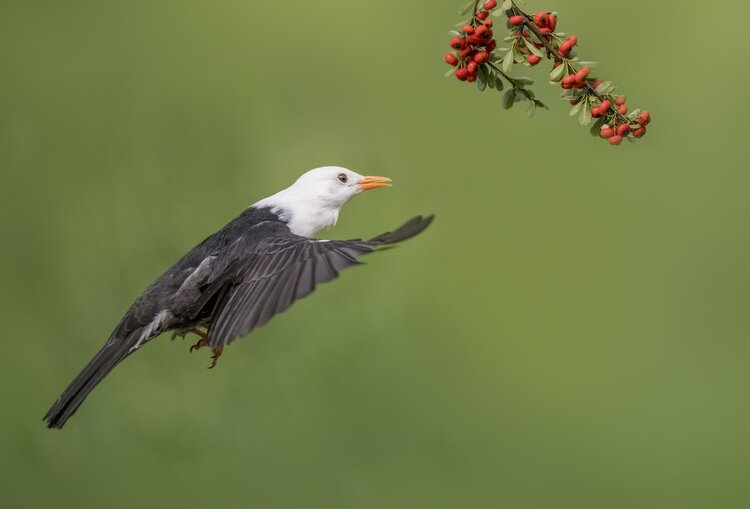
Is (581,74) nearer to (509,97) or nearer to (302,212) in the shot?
(509,97)

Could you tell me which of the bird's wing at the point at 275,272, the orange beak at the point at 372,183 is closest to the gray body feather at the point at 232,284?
the bird's wing at the point at 275,272

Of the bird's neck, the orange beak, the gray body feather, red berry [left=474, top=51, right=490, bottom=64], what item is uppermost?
red berry [left=474, top=51, right=490, bottom=64]

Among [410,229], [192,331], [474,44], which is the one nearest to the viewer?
[410,229]

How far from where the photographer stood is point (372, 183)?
71.3 inches

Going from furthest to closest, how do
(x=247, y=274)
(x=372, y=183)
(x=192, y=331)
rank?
1. (x=372, y=183)
2. (x=192, y=331)
3. (x=247, y=274)

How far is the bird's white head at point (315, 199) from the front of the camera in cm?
170

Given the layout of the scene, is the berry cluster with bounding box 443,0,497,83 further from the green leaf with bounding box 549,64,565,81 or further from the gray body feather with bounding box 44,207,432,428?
the gray body feather with bounding box 44,207,432,428

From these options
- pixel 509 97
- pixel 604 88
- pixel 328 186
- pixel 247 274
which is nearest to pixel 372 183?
pixel 328 186

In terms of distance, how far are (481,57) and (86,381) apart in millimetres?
789

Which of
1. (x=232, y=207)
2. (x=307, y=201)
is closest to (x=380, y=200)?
(x=232, y=207)

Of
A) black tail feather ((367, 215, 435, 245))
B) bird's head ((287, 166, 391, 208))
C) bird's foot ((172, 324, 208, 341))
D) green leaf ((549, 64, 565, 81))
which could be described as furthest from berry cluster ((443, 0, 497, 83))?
bird's foot ((172, 324, 208, 341))

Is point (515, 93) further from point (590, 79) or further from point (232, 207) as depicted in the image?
point (232, 207)

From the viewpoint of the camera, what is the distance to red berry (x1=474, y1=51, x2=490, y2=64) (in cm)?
134

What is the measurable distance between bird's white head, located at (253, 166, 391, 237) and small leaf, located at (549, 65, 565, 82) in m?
0.58
